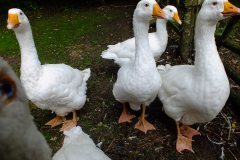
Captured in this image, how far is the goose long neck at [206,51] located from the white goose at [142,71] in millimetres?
499

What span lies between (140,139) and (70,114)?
100 cm

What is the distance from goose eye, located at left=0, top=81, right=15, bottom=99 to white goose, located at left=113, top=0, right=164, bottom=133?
287 centimetres

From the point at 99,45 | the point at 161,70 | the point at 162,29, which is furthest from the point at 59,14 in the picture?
the point at 161,70

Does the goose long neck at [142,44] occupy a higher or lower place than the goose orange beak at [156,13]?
lower

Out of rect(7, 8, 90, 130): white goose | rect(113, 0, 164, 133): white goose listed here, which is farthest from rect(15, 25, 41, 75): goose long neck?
rect(113, 0, 164, 133): white goose

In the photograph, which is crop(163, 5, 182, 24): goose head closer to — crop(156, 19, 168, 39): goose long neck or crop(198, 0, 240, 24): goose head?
crop(156, 19, 168, 39): goose long neck

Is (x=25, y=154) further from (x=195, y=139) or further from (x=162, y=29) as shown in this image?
(x=162, y=29)

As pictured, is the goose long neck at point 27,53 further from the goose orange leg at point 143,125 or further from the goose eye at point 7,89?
the goose eye at point 7,89

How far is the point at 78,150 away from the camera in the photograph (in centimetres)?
268

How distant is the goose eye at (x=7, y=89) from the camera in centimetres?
70

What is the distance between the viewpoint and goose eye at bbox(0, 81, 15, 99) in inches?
27.7

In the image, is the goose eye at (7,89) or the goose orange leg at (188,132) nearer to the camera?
the goose eye at (7,89)

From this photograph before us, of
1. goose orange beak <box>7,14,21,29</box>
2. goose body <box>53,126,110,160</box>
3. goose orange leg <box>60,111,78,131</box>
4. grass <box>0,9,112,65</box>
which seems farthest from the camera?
grass <box>0,9,112,65</box>

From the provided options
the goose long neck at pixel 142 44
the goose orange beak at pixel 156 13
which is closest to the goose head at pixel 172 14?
the goose orange beak at pixel 156 13
